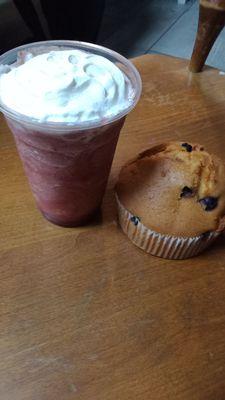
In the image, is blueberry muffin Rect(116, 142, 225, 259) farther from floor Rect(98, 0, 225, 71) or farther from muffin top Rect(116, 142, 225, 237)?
floor Rect(98, 0, 225, 71)

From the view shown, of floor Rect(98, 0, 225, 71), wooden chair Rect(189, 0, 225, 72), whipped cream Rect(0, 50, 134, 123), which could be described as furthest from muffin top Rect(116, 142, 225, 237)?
floor Rect(98, 0, 225, 71)

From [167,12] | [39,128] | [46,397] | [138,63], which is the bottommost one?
[167,12]

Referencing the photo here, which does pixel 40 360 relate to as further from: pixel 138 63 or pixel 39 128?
pixel 138 63

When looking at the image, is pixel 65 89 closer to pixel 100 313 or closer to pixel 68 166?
pixel 68 166

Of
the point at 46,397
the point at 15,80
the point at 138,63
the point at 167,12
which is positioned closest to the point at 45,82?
the point at 15,80

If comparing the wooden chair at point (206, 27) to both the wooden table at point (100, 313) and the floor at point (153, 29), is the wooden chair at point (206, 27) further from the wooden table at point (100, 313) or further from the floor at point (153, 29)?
the floor at point (153, 29)

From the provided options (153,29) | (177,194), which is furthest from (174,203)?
(153,29)
